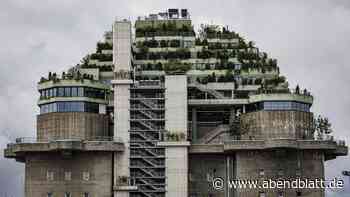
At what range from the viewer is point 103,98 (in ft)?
583

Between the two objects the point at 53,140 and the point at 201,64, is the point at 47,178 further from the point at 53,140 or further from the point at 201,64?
the point at 201,64

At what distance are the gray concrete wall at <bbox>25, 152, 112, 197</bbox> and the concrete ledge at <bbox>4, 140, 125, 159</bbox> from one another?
1715mm

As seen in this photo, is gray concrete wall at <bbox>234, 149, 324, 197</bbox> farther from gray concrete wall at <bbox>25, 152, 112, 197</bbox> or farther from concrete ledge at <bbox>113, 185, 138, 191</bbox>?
gray concrete wall at <bbox>25, 152, 112, 197</bbox>

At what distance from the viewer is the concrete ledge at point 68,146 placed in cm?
16850

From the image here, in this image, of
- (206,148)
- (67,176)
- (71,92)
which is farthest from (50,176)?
(206,148)

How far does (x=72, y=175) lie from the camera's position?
559ft

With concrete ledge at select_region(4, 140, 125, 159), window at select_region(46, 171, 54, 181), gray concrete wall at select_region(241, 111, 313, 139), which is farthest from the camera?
gray concrete wall at select_region(241, 111, 313, 139)

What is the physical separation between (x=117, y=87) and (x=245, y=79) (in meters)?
21.4

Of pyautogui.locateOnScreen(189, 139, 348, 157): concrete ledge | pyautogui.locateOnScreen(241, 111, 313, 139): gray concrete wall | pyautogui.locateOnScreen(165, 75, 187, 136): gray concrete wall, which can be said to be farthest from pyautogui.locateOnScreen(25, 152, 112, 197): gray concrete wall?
pyautogui.locateOnScreen(241, 111, 313, 139): gray concrete wall

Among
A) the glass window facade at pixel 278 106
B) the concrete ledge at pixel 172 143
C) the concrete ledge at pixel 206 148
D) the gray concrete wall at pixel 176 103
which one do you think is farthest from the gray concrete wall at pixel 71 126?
the glass window facade at pixel 278 106

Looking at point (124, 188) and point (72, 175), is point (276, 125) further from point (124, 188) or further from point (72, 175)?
point (72, 175)

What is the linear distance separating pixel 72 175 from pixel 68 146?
4.95 m

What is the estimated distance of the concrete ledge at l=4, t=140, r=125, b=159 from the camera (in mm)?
168500

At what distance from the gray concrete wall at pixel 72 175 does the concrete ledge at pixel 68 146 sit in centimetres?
172
